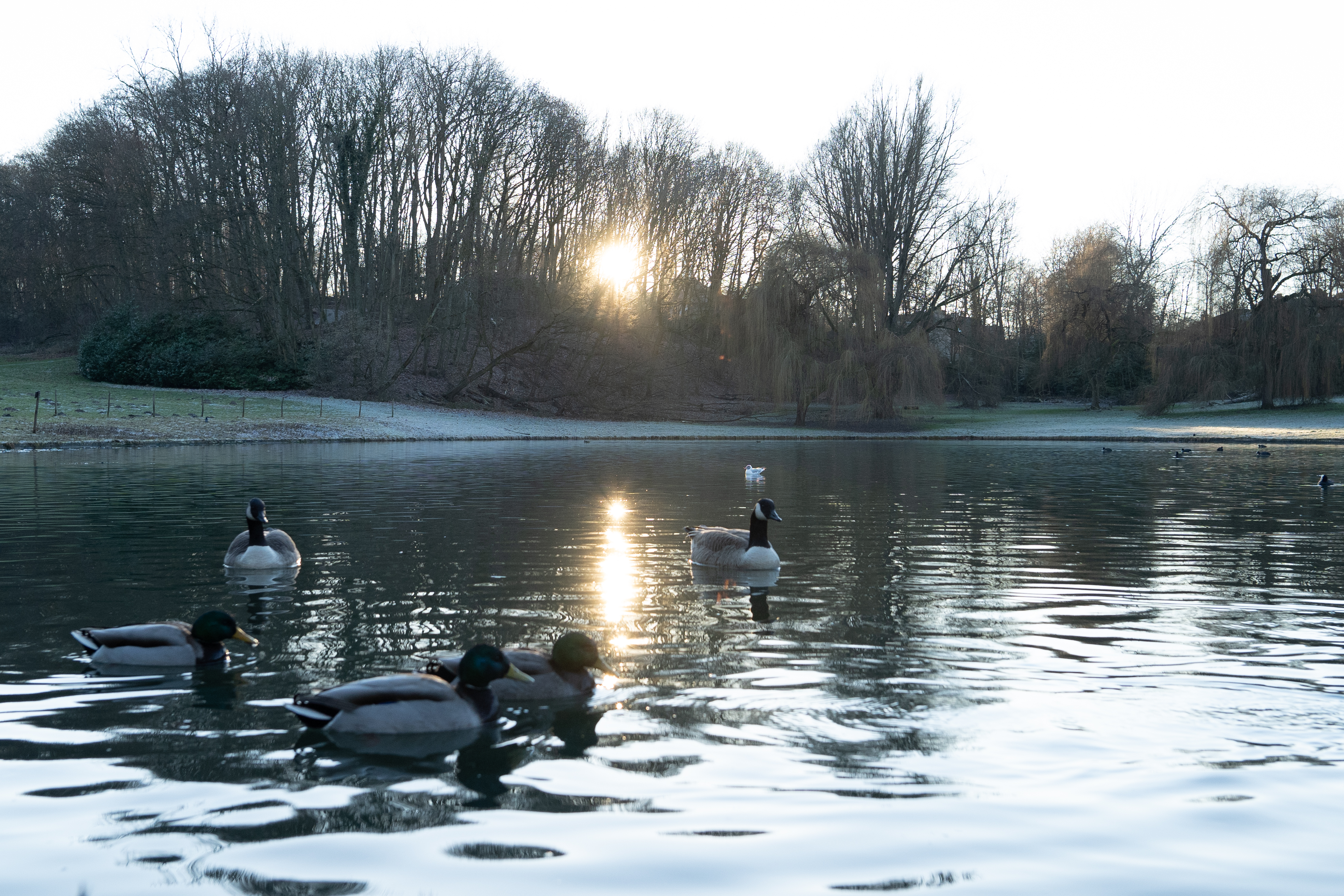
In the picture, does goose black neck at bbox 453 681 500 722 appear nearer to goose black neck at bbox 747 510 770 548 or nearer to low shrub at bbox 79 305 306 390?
goose black neck at bbox 747 510 770 548

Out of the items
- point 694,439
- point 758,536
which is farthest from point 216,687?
point 694,439

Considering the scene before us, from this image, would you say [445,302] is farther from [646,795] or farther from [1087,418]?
[646,795]

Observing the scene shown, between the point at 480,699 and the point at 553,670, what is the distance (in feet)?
2.01

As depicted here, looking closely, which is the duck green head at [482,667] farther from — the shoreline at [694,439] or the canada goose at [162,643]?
the shoreline at [694,439]

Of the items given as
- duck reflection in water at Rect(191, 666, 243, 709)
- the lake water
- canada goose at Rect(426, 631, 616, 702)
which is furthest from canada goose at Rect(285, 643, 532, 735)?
duck reflection in water at Rect(191, 666, 243, 709)

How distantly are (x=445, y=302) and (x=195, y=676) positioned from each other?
46.9 metres

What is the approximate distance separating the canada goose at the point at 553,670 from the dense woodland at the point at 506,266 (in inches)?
1753

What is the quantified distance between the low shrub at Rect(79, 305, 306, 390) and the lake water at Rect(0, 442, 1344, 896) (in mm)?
37080

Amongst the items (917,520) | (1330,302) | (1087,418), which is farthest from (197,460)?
(1330,302)

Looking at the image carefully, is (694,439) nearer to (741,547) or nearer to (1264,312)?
(1264,312)

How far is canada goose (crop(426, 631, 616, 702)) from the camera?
6.89 meters

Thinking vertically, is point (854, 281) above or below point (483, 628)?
above

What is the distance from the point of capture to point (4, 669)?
7629 mm

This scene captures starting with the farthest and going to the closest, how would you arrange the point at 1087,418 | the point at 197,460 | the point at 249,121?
the point at 1087,418 < the point at 249,121 < the point at 197,460
